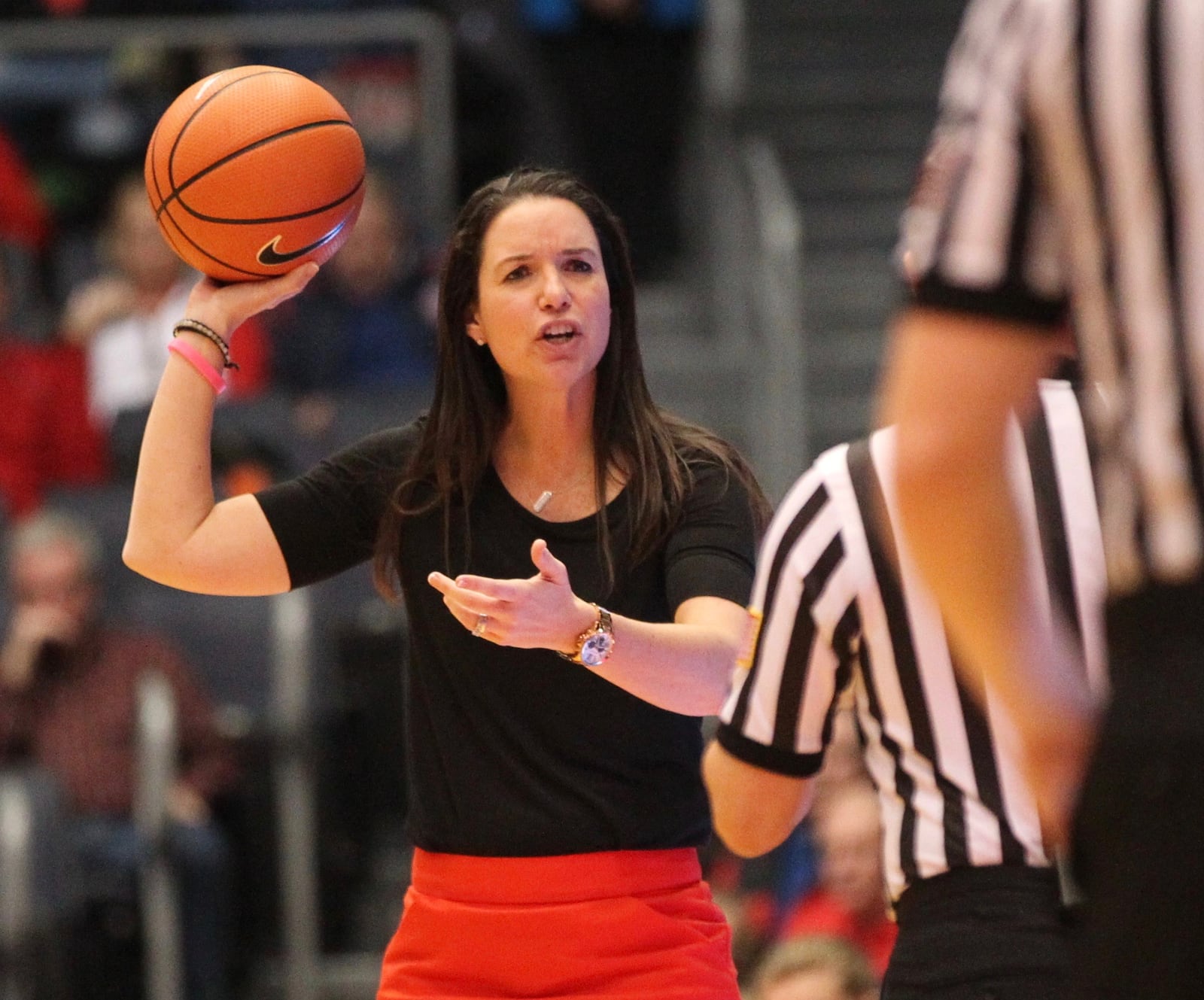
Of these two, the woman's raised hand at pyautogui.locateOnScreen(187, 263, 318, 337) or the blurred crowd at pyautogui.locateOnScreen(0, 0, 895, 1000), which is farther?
the blurred crowd at pyautogui.locateOnScreen(0, 0, 895, 1000)

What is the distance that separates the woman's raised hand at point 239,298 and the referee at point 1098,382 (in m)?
1.96

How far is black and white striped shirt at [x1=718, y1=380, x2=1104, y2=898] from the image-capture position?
2781 mm

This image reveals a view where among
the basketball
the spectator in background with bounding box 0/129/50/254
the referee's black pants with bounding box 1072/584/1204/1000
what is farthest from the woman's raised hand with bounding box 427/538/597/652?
the spectator in background with bounding box 0/129/50/254

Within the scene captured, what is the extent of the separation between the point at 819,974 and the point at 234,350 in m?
4.15

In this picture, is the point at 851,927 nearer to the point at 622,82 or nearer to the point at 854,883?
the point at 854,883

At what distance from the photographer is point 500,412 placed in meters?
3.58

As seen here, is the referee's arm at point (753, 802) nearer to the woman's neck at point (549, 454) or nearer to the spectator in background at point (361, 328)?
the woman's neck at point (549, 454)

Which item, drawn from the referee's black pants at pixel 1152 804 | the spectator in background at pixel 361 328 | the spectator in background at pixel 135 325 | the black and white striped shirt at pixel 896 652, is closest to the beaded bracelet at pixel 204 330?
the black and white striped shirt at pixel 896 652

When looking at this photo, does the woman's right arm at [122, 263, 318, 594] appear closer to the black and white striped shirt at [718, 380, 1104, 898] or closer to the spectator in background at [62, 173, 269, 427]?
the black and white striped shirt at [718, 380, 1104, 898]

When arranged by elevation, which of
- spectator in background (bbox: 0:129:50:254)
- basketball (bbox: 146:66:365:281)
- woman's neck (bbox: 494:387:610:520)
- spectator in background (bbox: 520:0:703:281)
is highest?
spectator in background (bbox: 520:0:703:281)

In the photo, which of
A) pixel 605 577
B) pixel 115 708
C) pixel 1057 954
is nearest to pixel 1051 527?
pixel 1057 954

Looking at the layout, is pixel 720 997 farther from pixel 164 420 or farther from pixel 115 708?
pixel 115 708

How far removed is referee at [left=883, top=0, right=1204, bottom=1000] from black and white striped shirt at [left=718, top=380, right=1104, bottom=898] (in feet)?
3.36

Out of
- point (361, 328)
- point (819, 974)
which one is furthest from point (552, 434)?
point (361, 328)
